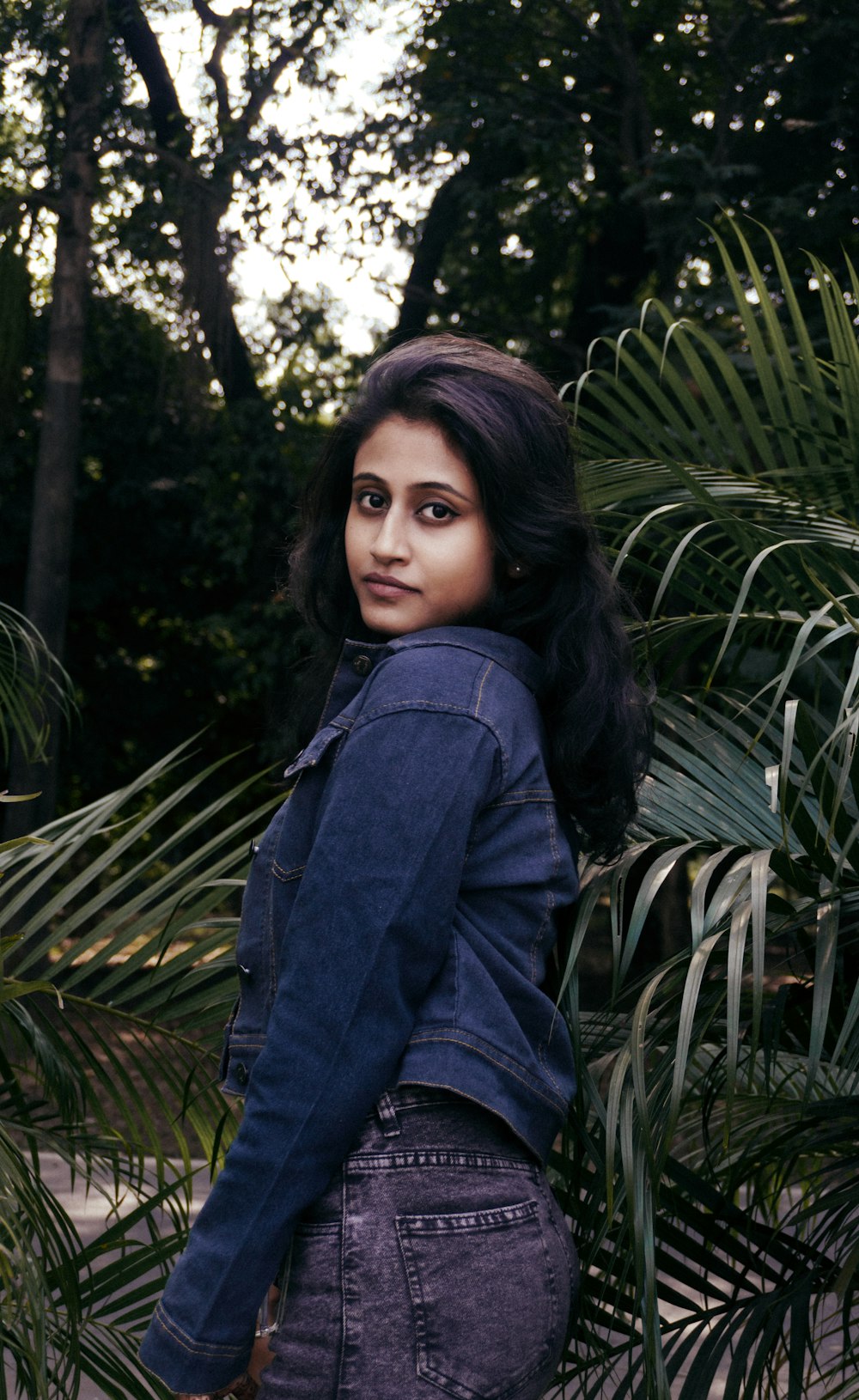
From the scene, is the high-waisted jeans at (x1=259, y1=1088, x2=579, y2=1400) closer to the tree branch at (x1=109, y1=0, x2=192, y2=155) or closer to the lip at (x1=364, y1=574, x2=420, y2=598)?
the lip at (x1=364, y1=574, x2=420, y2=598)

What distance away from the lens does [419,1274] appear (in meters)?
1.10

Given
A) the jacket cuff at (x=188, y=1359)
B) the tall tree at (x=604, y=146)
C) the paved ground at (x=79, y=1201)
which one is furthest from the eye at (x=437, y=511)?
the tall tree at (x=604, y=146)

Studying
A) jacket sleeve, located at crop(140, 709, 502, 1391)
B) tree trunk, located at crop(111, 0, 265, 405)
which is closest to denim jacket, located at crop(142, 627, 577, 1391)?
jacket sleeve, located at crop(140, 709, 502, 1391)

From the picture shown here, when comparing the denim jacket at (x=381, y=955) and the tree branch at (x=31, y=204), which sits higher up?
the tree branch at (x=31, y=204)

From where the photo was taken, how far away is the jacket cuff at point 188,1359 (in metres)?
1.11

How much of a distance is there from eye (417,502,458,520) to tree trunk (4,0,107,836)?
6438 mm

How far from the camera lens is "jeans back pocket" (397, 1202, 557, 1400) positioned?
1103mm

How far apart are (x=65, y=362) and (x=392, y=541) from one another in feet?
22.6

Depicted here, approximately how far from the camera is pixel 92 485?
9148mm

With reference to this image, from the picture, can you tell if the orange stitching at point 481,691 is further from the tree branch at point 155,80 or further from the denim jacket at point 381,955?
the tree branch at point 155,80

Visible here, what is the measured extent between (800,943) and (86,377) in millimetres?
8106

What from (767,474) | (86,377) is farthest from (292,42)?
(767,474)

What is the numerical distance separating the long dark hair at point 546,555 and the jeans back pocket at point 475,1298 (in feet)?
1.33

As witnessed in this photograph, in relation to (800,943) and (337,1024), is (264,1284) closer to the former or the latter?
(337,1024)
